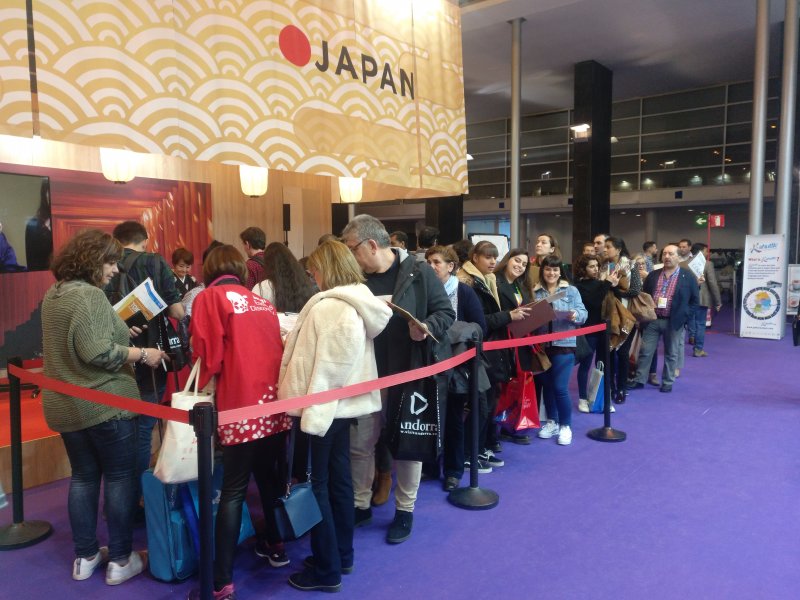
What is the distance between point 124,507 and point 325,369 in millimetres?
1167

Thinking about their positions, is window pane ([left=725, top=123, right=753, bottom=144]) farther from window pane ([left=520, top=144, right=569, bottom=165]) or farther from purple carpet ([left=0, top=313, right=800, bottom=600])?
purple carpet ([left=0, top=313, right=800, bottom=600])

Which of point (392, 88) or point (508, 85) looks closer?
point (392, 88)

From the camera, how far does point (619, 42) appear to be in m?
11.5

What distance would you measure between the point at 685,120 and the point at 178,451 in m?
18.3

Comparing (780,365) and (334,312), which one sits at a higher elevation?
(334,312)

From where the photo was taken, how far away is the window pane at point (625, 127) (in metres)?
17.8

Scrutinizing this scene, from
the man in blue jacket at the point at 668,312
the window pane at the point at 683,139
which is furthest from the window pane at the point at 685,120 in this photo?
the man in blue jacket at the point at 668,312

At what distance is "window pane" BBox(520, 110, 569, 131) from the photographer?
18.4m

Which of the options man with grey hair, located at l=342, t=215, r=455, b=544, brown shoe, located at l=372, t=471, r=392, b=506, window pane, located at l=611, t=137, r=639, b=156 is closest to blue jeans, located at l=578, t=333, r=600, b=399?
brown shoe, located at l=372, t=471, r=392, b=506

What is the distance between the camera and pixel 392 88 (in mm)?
4391

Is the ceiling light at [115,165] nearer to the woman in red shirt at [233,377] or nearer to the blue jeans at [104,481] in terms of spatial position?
the blue jeans at [104,481]

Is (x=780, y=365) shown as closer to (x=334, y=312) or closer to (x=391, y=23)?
(x=391, y=23)

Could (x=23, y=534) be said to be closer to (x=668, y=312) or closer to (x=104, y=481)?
(x=104, y=481)

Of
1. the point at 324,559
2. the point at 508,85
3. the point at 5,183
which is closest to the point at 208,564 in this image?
the point at 324,559
